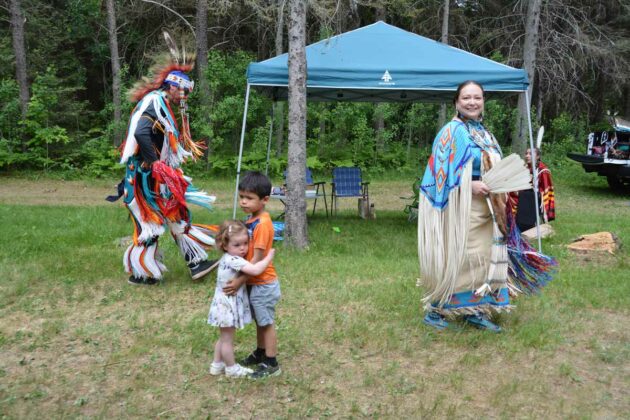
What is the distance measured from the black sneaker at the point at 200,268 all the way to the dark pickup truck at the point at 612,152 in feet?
30.0

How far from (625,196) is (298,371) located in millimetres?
11031

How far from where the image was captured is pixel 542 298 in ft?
15.8

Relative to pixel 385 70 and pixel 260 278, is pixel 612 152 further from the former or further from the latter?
pixel 260 278

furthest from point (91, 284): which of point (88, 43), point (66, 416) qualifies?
point (88, 43)

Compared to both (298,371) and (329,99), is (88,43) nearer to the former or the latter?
(329,99)

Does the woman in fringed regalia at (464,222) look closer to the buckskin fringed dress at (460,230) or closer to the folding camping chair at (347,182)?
the buckskin fringed dress at (460,230)

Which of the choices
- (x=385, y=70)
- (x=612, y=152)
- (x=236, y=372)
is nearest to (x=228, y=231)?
(x=236, y=372)

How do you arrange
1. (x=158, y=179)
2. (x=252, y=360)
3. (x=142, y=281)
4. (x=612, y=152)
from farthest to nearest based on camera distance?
1. (x=612, y=152)
2. (x=142, y=281)
3. (x=158, y=179)
4. (x=252, y=360)

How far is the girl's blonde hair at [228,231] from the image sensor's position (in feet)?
9.93

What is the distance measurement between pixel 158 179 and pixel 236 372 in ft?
6.84

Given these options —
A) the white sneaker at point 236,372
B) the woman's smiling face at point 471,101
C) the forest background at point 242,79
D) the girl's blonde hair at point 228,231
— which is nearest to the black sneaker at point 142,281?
the white sneaker at point 236,372

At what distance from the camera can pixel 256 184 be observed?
3.06 metres

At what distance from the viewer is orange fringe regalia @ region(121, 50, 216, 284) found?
4762 mm

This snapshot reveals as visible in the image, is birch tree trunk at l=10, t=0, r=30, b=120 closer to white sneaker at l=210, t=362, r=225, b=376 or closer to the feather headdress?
the feather headdress
